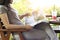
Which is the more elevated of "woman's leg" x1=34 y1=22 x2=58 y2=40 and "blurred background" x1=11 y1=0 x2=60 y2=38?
"blurred background" x1=11 y1=0 x2=60 y2=38

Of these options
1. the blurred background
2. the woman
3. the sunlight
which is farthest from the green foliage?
the woman

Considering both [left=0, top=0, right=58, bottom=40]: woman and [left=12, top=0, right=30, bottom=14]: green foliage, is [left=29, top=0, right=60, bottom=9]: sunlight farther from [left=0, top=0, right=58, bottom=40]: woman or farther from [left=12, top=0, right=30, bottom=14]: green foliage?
[left=0, top=0, right=58, bottom=40]: woman

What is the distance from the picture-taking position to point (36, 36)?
2303 millimetres

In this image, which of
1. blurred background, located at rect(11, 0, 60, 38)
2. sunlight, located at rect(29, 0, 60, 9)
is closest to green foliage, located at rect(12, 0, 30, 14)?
blurred background, located at rect(11, 0, 60, 38)

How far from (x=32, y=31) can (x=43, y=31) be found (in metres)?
0.16

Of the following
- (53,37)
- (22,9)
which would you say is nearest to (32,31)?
(53,37)

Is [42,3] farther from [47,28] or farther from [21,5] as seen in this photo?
[47,28]

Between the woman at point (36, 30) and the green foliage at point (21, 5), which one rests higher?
the green foliage at point (21, 5)

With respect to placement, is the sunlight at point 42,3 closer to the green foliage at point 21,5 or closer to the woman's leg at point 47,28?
the green foliage at point 21,5

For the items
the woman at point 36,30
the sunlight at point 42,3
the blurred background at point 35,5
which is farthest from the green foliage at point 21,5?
the woman at point 36,30

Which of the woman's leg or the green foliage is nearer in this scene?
the woman's leg

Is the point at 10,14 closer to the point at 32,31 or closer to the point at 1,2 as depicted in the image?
the point at 1,2

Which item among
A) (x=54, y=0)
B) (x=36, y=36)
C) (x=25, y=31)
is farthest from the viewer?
(x=54, y=0)

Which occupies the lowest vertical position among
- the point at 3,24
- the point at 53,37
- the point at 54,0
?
the point at 53,37
